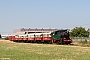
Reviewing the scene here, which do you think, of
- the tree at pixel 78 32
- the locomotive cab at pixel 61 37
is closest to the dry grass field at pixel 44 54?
the locomotive cab at pixel 61 37

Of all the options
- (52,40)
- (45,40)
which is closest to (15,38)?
(45,40)

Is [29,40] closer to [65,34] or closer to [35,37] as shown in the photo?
[35,37]

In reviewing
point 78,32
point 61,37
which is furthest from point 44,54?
point 78,32

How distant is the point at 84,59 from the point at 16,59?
14.7 feet

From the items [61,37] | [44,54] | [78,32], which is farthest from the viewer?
[78,32]

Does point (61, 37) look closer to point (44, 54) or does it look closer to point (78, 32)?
point (44, 54)

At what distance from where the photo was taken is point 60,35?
50.0 m

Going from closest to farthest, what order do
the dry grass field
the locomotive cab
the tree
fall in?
the dry grass field, the locomotive cab, the tree

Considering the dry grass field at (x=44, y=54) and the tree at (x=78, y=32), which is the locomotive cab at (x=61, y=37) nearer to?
the dry grass field at (x=44, y=54)

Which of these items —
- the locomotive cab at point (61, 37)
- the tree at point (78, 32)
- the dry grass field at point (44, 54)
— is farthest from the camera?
the tree at point (78, 32)

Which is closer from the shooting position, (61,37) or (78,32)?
(61,37)

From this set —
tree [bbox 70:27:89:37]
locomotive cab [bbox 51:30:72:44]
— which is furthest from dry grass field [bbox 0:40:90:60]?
tree [bbox 70:27:89:37]

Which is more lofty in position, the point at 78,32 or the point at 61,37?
the point at 78,32

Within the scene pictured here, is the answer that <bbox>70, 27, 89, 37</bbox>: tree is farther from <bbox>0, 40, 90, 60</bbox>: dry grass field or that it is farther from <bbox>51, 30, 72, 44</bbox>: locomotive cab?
<bbox>0, 40, 90, 60</bbox>: dry grass field
